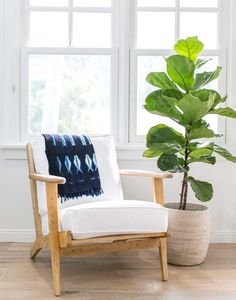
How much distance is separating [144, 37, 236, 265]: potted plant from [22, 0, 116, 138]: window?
2.21 ft

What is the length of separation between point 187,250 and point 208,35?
1692 mm

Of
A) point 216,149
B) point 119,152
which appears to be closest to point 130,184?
point 119,152

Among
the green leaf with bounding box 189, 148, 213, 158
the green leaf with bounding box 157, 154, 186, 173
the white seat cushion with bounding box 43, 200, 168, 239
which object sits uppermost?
the green leaf with bounding box 189, 148, 213, 158

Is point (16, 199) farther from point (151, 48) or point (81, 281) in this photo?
point (151, 48)

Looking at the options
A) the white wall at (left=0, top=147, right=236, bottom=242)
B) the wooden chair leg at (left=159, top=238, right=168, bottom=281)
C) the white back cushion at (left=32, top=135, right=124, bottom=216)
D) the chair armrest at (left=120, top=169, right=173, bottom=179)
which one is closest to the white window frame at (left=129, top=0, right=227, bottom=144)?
the white wall at (left=0, top=147, right=236, bottom=242)

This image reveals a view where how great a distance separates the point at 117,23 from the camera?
3285mm

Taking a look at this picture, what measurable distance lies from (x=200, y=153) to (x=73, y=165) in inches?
32.3

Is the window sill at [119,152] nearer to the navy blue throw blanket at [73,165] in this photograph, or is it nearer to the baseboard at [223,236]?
the navy blue throw blanket at [73,165]

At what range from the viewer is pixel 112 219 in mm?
2275

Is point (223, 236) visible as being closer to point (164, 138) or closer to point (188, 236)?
point (188, 236)

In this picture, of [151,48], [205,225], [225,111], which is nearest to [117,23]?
[151,48]

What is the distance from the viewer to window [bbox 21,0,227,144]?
129 inches

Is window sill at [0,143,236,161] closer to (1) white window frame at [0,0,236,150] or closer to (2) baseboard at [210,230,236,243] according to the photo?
(1) white window frame at [0,0,236,150]

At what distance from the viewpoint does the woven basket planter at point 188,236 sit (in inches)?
107
